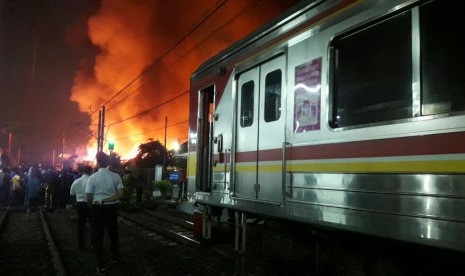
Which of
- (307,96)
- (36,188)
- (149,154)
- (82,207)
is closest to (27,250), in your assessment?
(82,207)

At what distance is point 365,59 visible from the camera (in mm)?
4176

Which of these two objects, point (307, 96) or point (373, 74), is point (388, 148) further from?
point (307, 96)

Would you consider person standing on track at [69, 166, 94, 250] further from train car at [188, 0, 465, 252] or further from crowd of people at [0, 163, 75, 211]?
crowd of people at [0, 163, 75, 211]

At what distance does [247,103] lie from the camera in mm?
6570

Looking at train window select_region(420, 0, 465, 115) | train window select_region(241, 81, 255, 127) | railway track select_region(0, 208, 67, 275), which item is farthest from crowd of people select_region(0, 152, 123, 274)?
train window select_region(420, 0, 465, 115)

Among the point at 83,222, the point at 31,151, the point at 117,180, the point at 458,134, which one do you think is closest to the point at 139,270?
the point at 117,180

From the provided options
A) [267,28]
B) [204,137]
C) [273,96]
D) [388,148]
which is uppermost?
[267,28]

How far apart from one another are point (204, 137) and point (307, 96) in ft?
13.1

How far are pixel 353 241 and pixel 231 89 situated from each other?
3.37 metres

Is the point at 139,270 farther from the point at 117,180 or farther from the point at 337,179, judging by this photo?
the point at 337,179

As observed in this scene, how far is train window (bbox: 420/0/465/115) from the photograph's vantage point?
3262 millimetres

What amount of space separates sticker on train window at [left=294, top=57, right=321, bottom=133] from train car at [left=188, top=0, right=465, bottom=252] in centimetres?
1

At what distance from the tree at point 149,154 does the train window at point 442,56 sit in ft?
162

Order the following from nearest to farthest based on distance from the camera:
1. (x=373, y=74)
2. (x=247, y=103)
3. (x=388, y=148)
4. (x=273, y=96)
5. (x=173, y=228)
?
(x=388, y=148)
(x=373, y=74)
(x=273, y=96)
(x=247, y=103)
(x=173, y=228)
